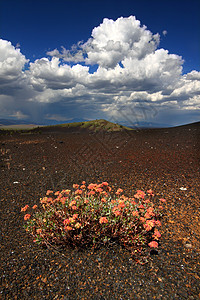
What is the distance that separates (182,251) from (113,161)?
210 inches

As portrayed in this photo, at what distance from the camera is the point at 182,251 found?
2686 mm

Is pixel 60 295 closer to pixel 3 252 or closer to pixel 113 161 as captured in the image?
pixel 3 252

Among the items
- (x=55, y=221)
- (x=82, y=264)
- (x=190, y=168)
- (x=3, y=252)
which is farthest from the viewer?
(x=190, y=168)

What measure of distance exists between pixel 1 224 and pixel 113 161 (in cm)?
522

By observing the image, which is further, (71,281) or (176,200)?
(176,200)

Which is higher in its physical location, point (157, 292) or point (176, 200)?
point (176, 200)

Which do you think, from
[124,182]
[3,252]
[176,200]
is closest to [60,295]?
[3,252]

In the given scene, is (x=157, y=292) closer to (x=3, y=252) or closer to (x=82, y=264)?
(x=82, y=264)

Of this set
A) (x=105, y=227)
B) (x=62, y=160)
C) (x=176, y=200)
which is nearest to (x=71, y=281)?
(x=105, y=227)

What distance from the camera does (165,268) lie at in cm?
241

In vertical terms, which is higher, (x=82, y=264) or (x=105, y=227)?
(x=105, y=227)

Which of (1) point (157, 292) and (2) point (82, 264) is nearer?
(1) point (157, 292)

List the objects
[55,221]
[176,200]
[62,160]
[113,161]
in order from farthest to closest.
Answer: [62,160], [113,161], [176,200], [55,221]

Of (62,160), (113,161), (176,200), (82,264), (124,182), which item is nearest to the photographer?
(82,264)
